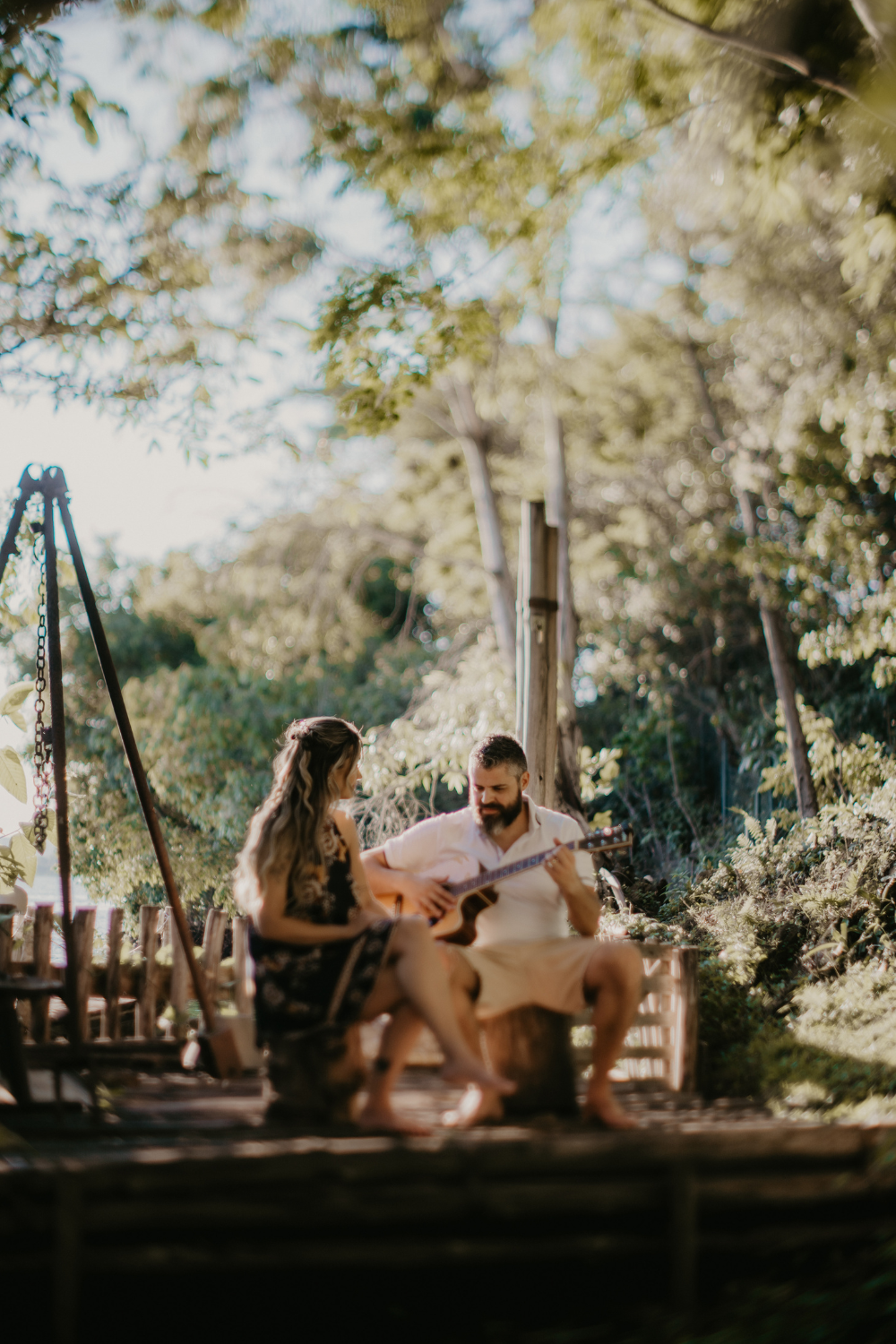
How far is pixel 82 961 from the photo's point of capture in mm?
4453

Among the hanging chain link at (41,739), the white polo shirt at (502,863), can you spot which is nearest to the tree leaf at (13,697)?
the hanging chain link at (41,739)

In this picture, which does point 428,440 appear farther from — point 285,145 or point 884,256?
point 884,256

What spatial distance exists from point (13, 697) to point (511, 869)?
2.97 metres

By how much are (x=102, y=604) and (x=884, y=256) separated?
12.9 metres

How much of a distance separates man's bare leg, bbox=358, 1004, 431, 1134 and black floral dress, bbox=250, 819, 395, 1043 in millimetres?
124

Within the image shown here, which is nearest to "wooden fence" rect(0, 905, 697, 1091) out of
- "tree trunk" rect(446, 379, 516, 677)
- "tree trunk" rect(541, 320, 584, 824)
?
"tree trunk" rect(541, 320, 584, 824)

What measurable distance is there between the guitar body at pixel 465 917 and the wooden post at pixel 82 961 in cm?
156

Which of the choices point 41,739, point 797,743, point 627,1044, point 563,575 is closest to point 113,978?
point 41,739

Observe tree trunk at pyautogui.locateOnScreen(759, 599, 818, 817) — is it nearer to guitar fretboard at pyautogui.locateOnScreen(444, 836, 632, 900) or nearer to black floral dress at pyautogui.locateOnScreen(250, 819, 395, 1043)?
guitar fretboard at pyautogui.locateOnScreen(444, 836, 632, 900)

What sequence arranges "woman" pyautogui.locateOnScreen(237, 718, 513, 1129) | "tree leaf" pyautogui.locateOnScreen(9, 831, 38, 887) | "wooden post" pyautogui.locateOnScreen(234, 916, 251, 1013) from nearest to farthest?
"woman" pyautogui.locateOnScreen(237, 718, 513, 1129) → "wooden post" pyautogui.locateOnScreen(234, 916, 251, 1013) → "tree leaf" pyautogui.locateOnScreen(9, 831, 38, 887)

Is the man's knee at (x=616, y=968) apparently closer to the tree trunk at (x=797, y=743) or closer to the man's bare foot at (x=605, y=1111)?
the man's bare foot at (x=605, y=1111)

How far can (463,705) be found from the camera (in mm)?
9078

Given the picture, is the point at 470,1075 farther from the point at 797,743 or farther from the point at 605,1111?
the point at 797,743

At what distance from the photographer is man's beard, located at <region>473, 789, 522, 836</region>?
3844mm
